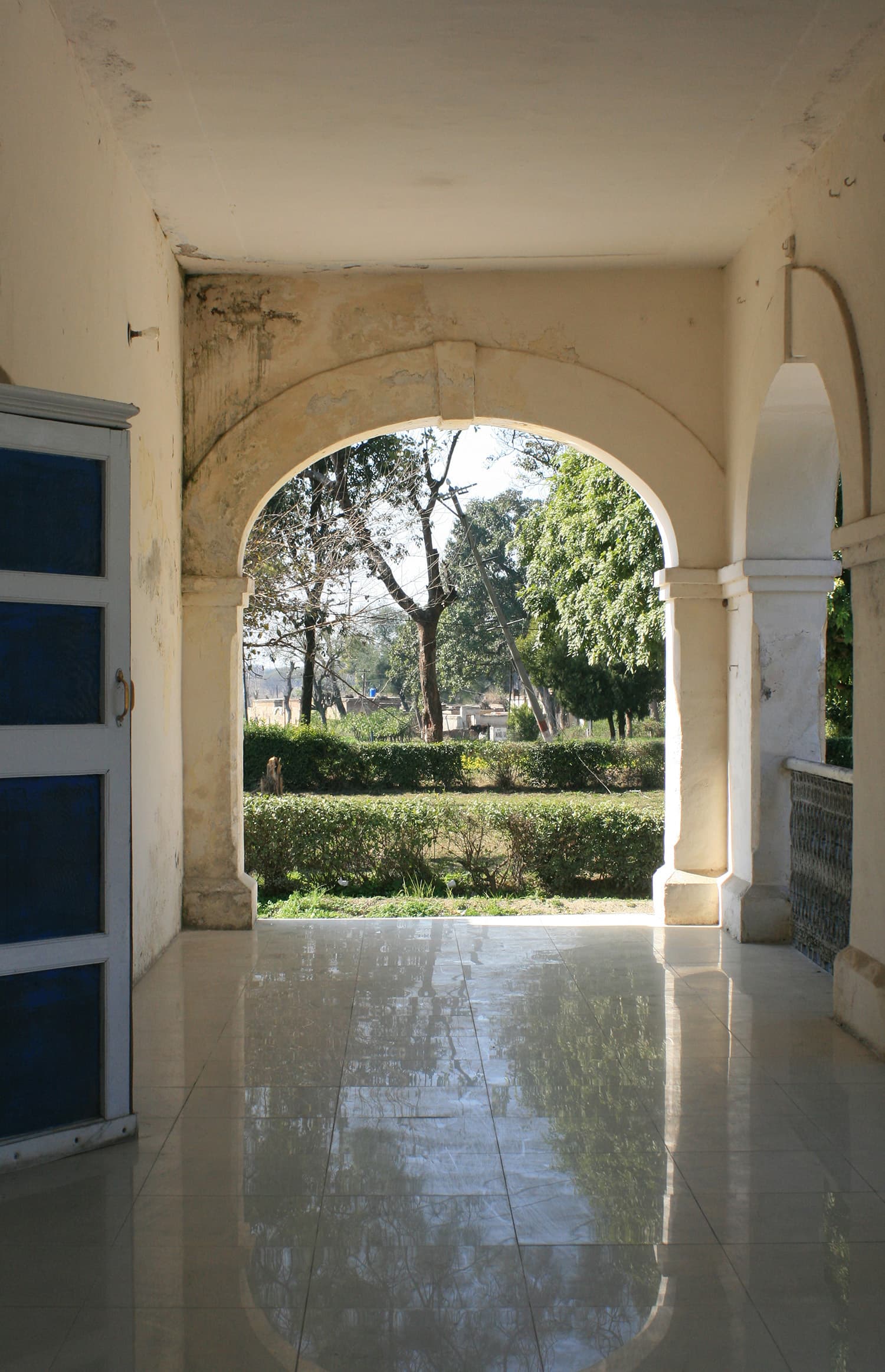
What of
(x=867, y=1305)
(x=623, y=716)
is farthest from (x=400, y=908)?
(x=623, y=716)

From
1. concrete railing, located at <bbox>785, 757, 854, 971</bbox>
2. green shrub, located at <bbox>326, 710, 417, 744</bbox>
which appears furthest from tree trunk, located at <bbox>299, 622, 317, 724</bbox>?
concrete railing, located at <bbox>785, 757, 854, 971</bbox>

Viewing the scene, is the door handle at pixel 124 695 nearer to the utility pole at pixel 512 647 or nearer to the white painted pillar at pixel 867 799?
the white painted pillar at pixel 867 799

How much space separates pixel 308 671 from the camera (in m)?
17.7

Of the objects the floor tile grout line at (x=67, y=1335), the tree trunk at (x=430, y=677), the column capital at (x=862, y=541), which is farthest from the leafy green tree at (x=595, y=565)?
the floor tile grout line at (x=67, y=1335)

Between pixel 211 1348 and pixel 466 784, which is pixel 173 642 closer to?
pixel 211 1348

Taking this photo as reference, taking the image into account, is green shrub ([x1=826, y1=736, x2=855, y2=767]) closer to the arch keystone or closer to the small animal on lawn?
the small animal on lawn

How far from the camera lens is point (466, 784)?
16359mm

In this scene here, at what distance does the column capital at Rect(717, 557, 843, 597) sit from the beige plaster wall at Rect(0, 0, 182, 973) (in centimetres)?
332

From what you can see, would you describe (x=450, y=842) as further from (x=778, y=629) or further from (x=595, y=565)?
(x=595, y=565)

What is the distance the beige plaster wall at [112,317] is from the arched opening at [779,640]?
130 inches

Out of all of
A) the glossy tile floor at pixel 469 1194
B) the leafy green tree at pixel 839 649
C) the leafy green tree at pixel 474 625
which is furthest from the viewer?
the leafy green tree at pixel 474 625

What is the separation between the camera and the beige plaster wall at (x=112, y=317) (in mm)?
3992

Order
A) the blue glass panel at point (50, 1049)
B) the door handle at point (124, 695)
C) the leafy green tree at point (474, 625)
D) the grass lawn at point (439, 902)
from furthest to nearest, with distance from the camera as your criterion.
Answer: the leafy green tree at point (474, 625) < the grass lawn at point (439, 902) < the door handle at point (124, 695) < the blue glass panel at point (50, 1049)

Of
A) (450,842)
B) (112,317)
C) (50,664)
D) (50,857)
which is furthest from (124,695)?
(450,842)
